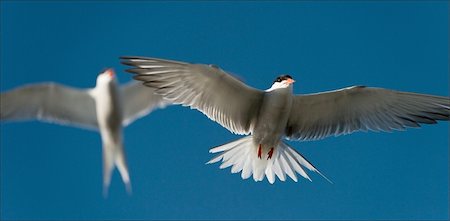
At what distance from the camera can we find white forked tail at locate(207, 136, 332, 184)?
8.91 meters

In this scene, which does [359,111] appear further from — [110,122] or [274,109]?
[110,122]

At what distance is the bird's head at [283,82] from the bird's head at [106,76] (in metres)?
2.57

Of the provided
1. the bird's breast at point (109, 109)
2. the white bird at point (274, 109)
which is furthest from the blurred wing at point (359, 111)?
the bird's breast at point (109, 109)

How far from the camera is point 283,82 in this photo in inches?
334

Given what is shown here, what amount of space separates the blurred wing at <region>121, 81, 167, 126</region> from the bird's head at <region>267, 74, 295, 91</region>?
195cm

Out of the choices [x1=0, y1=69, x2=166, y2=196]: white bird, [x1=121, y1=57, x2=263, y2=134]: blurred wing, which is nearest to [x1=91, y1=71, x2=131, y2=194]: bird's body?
[x1=0, y1=69, x2=166, y2=196]: white bird

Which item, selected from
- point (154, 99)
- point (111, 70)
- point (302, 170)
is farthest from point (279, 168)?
point (111, 70)

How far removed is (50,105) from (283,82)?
3628 mm

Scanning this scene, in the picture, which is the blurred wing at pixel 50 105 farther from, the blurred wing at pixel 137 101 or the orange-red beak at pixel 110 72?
the blurred wing at pixel 137 101

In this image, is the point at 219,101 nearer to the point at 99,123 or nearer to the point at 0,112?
the point at 99,123

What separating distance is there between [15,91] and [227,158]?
10.6ft

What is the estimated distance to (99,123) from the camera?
395 inches

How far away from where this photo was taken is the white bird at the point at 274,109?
8336mm

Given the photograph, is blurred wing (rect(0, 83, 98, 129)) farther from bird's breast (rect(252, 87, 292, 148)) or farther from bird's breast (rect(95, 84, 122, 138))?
bird's breast (rect(252, 87, 292, 148))
